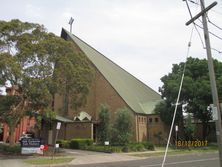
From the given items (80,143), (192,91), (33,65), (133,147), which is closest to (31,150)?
(33,65)

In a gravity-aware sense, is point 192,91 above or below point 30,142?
above

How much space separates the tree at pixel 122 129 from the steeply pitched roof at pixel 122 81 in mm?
8174

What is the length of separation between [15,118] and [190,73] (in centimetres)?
2820

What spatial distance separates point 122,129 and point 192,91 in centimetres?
1237

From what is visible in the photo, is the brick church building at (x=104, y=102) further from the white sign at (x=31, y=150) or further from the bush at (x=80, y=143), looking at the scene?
the white sign at (x=31, y=150)

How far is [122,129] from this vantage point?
41.6 meters

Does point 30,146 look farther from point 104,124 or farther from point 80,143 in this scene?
point 104,124

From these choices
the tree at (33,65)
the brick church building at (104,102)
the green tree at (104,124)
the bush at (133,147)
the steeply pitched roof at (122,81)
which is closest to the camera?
the tree at (33,65)

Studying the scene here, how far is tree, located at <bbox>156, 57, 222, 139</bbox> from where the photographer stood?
47.4m

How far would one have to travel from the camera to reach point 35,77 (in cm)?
3055

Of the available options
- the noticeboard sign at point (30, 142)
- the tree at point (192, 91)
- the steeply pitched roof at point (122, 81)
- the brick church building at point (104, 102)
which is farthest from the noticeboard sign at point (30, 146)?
the tree at point (192, 91)

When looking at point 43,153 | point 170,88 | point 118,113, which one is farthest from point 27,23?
point 170,88

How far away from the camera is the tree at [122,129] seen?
40719mm

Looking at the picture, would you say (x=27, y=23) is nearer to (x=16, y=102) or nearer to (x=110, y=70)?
(x=16, y=102)
